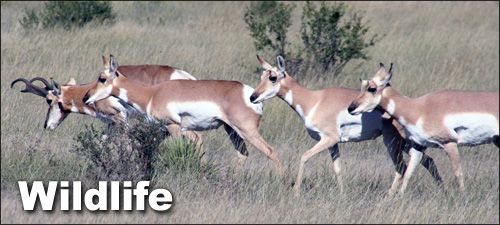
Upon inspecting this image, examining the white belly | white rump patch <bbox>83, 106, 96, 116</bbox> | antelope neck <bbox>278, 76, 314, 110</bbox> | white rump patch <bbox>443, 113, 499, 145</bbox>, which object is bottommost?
white rump patch <bbox>83, 106, 96, 116</bbox>

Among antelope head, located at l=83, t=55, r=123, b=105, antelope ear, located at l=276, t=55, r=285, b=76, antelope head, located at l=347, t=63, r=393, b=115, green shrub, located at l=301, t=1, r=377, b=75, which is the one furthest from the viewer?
green shrub, located at l=301, t=1, r=377, b=75

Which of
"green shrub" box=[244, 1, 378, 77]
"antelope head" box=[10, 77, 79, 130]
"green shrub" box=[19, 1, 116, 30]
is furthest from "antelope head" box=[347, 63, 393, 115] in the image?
"green shrub" box=[19, 1, 116, 30]

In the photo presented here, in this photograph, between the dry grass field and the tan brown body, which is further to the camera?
the tan brown body

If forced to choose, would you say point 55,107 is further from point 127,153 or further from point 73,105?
point 127,153

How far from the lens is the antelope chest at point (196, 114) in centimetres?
1093

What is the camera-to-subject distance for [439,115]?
32.7 feet

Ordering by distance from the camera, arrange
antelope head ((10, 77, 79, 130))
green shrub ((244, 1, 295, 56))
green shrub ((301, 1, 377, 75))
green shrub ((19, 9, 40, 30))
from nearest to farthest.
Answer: antelope head ((10, 77, 79, 130)) < green shrub ((301, 1, 377, 75)) < green shrub ((244, 1, 295, 56)) < green shrub ((19, 9, 40, 30))

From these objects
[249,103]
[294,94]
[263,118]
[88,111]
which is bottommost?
[263,118]

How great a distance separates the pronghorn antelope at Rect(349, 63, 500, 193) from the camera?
9.88 meters

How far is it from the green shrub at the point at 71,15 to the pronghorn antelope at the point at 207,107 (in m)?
8.11

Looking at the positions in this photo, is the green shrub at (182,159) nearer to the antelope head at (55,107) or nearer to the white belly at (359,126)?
the white belly at (359,126)

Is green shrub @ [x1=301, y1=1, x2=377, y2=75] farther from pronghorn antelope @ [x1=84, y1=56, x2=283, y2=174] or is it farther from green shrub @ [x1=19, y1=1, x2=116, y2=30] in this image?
pronghorn antelope @ [x1=84, y1=56, x2=283, y2=174]

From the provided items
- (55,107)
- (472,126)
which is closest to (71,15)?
(55,107)

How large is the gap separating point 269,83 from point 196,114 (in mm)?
792
